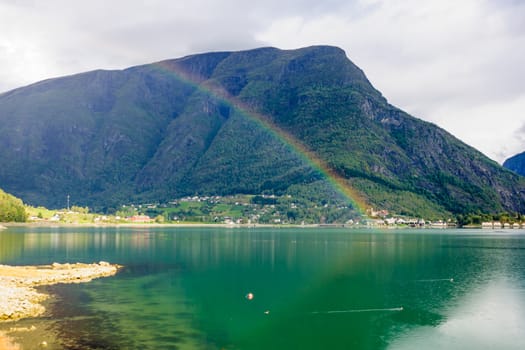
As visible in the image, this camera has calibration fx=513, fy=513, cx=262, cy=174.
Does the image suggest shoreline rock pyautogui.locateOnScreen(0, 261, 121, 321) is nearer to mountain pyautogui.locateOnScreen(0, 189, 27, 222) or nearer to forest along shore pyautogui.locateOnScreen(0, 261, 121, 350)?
forest along shore pyautogui.locateOnScreen(0, 261, 121, 350)

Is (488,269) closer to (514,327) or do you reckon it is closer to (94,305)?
(514,327)

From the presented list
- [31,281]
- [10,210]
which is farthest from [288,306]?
[10,210]

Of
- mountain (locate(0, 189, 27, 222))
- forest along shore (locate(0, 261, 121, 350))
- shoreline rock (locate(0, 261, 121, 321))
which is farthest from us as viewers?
mountain (locate(0, 189, 27, 222))

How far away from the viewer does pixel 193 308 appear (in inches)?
1563

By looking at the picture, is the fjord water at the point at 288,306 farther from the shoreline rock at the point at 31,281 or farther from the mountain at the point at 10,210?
the mountain at the point at 10,210

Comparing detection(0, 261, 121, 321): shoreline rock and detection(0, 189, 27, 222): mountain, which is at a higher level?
detection(0, 189, 27, 222): mountain

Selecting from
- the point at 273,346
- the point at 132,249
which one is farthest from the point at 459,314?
the point at 132,249

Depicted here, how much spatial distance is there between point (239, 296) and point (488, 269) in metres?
37.7

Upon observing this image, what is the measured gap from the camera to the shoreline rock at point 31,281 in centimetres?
3562

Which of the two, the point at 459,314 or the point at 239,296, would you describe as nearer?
the point at 459,314

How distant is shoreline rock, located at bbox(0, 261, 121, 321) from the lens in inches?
1403

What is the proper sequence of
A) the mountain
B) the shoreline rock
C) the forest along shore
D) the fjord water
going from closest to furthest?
1. the fjord water
2. the forest along shore
3. the shoreline rock
4. the mountain

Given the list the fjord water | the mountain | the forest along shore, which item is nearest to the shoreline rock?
the forest along shore

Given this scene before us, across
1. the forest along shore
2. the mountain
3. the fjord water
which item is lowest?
the fjord water
